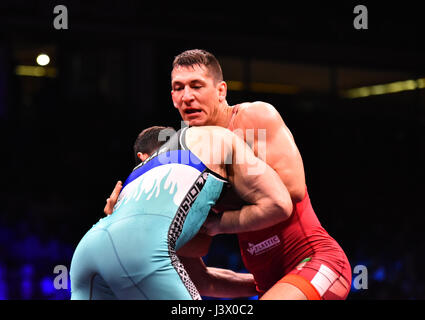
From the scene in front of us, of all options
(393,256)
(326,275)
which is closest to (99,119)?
(393,256)

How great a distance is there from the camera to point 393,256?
20.4ft

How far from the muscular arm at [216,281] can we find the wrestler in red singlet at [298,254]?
0.67 ft

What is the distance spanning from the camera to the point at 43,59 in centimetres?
724

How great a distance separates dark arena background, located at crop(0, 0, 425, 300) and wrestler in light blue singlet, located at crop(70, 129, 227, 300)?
11.3 ft

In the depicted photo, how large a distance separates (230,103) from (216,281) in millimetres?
5170

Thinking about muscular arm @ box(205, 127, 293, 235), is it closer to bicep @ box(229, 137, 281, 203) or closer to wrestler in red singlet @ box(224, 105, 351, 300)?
bicep @ box(229, 137, 281, 203)

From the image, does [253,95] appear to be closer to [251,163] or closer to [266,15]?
[266,15]

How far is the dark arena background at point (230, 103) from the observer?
602 centimetres

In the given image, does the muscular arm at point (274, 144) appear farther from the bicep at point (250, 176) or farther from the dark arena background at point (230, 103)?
the dark arena background at point (230, 103)

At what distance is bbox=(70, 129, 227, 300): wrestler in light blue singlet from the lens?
1.70 meters

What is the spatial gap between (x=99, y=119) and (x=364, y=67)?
4.21 meters

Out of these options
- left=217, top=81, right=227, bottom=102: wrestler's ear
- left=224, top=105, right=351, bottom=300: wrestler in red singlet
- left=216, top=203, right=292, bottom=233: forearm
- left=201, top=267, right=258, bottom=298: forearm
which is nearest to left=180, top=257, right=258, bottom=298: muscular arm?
left=201, top=267, right=258, bottom=298: forearm

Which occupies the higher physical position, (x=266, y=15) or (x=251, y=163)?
(x=266, y=15)
